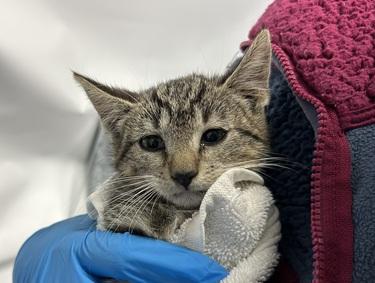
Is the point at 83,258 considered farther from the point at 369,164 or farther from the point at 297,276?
the point at 369,164

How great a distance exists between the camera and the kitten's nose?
102cm

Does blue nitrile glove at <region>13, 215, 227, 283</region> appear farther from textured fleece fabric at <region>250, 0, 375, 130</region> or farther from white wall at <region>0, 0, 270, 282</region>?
white wall at <region>0, 0, 270, 282</region>

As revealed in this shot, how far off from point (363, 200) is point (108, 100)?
0.65 meters

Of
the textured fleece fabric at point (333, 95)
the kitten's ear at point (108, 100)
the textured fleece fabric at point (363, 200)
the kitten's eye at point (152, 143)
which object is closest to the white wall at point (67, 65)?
the kitten's ear at point (108, 100)

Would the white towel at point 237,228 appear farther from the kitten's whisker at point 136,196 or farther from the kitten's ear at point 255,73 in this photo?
the kitten's ear at point 255,73

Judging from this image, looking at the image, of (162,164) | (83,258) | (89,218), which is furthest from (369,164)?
(89,218)

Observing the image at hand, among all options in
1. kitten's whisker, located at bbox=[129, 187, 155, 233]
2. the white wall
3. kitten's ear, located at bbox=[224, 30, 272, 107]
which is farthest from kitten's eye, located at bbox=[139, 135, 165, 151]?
the white wall

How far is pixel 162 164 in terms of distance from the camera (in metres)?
1.10

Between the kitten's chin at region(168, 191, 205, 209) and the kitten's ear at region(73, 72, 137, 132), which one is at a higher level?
the kitten's ear at region(73, 72, 137, 132)

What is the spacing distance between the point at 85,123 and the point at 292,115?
3.05 feet

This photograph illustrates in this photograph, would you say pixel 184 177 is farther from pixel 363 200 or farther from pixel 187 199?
pixel 363 200

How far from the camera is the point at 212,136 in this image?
1.12 m

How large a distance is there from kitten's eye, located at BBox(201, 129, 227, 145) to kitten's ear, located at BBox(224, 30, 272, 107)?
0.44ft

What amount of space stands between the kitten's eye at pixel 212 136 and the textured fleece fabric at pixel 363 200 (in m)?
0.30
